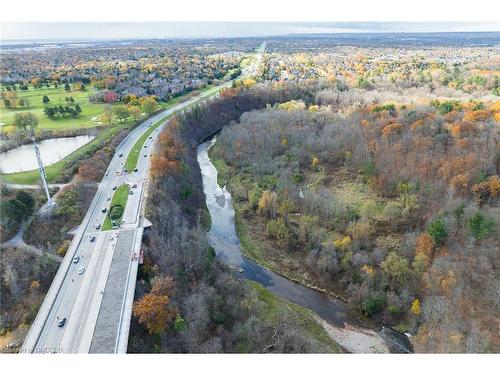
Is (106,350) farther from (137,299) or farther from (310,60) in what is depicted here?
(310,60)

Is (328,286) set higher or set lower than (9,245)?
lower

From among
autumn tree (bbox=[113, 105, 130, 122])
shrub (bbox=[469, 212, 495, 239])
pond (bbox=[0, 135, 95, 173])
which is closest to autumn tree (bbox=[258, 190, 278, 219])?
shrub (bbox=[469, 212, 495, 239])

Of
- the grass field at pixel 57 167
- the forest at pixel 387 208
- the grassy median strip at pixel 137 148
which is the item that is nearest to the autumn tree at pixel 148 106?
the grassy median strip at pixel 137 148

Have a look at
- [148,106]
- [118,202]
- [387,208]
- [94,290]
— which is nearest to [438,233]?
[387,208]

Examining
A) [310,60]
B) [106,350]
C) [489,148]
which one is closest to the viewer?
[106,350]

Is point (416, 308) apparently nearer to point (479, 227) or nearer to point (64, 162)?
point (479, 227)

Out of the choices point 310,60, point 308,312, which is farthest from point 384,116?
point 310,60

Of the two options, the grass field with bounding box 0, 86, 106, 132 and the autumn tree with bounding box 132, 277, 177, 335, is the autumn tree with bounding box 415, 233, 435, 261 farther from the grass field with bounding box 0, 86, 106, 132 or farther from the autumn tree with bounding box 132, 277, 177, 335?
the grass field with bounding box 0, 86, 106, 132
